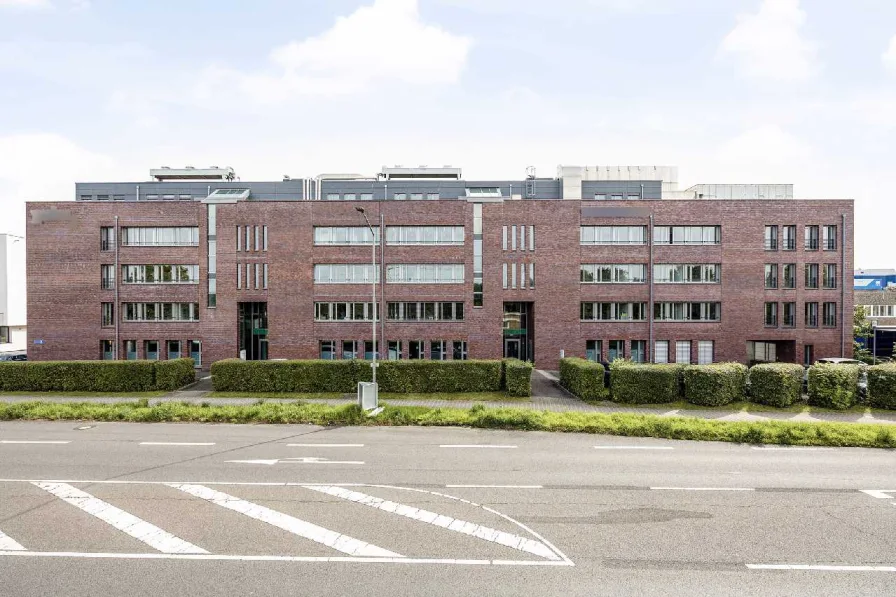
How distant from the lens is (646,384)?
78.3 ft

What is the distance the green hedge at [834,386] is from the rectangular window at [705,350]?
14.7m

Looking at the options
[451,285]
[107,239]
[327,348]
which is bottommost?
[327,348]

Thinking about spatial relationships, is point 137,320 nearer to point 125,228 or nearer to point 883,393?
point 125,228

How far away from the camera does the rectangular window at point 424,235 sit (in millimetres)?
37656

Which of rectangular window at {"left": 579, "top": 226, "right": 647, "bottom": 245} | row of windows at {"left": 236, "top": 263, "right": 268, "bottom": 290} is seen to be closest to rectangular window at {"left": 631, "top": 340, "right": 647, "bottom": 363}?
rectangular window at {"left": 579, "top": 226, "right": 647, "bottom": 245}

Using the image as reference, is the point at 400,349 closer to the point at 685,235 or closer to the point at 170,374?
the point at 170,374

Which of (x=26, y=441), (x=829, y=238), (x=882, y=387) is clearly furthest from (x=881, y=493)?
(x=829, y=238)

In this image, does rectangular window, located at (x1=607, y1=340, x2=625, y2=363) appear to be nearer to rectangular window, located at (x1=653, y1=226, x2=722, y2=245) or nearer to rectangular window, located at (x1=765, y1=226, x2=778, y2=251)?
rectangular window, located at (x1=653, y1=226, x2=722, y2=245)

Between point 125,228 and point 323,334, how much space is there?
1701cm

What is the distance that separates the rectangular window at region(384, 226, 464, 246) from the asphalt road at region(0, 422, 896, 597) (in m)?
24.2

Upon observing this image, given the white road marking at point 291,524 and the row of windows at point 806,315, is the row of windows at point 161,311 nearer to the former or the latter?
the white road marking at point 291,524

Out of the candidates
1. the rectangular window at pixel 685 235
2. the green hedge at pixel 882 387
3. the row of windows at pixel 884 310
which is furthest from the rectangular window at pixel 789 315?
the row of windows at pixel 884 310

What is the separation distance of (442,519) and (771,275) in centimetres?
3787

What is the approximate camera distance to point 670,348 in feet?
124
